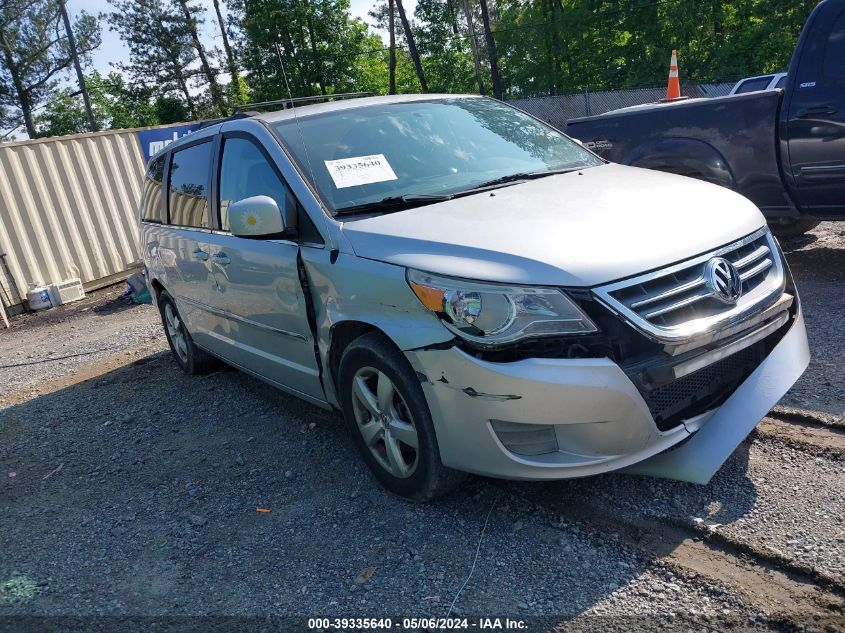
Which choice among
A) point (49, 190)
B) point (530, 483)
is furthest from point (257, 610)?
point (49, 190)

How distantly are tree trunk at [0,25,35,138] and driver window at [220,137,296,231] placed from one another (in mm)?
40194

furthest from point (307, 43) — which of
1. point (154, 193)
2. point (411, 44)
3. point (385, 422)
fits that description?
point (385, 422)

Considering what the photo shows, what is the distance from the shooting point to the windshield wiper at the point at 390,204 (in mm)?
3414

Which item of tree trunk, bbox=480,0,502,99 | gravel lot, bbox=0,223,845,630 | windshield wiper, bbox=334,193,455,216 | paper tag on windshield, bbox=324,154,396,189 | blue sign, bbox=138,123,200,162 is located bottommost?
gravel lot, bbox=0,223,845,630

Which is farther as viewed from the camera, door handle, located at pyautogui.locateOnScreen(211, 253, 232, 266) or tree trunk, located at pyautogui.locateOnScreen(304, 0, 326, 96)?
tree trunk, located at pyautogui.locateOnScreen(304, 0, 326, 96)

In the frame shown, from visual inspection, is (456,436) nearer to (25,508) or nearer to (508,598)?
(508,598)

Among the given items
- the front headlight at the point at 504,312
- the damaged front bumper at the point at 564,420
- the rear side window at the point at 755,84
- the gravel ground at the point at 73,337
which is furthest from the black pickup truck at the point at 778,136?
the rear side window at the point at 755,84

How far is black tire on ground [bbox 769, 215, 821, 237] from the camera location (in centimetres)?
655

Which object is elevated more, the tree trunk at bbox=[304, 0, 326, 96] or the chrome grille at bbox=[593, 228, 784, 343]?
the tree trunk at bbox=[304, 0, 326, 96]

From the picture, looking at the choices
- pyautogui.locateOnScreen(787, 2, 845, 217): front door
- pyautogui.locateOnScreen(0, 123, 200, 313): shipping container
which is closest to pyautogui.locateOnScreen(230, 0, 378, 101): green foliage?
pyautogui.locateOnScreen(0, 123, 200, 313): shipping container

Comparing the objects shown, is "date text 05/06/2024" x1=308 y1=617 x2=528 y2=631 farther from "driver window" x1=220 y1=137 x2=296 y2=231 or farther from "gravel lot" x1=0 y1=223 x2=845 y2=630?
"driver window" x1=220 y1=137 x2=296 y2=231

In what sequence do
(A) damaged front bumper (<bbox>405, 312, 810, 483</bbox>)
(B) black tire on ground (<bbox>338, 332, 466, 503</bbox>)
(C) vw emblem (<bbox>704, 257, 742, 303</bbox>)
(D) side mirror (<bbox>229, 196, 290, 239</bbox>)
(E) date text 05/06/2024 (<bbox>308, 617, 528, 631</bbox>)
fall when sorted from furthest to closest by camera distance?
1. (D) side mirror (<bbox>229, 196, 290, 239</bbox>)
2. (B) black tire on ground (<bbox>338, 332, 466, 503</bbox>)
3. (C) vw emblem (<bbox>704, 257, 742, 303</bbox>)
4. (A) damaged front bumper (<bbox>405, 312, 810, 483</bbox>)
5. (E) date text 05/06/2024 (<bbox>308, 617, 528, 631</bbox>)

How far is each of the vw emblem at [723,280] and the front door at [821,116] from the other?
10.4 ft

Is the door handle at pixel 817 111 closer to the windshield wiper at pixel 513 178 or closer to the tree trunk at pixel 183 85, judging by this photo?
the windshield wiper at pixel 513 178
